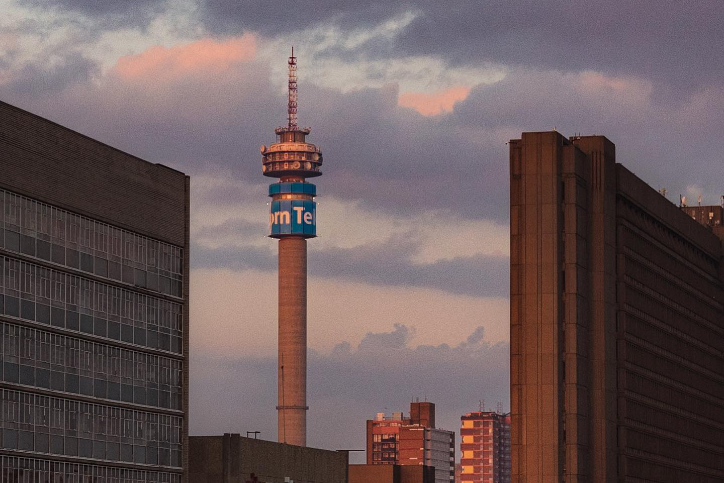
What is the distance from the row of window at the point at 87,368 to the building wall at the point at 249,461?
1007cm

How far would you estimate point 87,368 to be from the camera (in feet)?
393

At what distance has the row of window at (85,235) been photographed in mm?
111625

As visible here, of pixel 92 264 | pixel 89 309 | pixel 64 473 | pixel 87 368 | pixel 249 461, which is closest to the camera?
pixel 64 473

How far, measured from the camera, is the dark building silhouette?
366 ft

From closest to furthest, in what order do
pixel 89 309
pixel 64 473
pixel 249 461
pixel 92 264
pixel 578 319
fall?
pixel 64 473
pixel 89 309
pixel 92 264
pixel 249 461
pixel 578 319

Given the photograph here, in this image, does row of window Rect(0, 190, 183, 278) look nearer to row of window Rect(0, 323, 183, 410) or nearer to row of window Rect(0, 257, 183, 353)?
row of window Rect(0, 257, 183, 353)

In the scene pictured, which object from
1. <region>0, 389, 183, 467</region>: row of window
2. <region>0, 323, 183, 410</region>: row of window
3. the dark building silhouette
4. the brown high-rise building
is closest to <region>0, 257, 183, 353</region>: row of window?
the dark building silhouette

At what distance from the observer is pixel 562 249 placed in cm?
17088

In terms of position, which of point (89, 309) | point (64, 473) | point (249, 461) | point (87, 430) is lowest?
point (64, 473)

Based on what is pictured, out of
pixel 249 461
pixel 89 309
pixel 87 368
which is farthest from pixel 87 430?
pixel 249 461

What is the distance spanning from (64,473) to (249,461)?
30.0 meters

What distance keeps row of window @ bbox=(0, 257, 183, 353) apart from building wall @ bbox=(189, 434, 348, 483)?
12475mm

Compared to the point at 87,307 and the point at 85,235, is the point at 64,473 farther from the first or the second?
the point at 85,235

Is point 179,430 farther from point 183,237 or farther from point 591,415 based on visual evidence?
point 591,415
